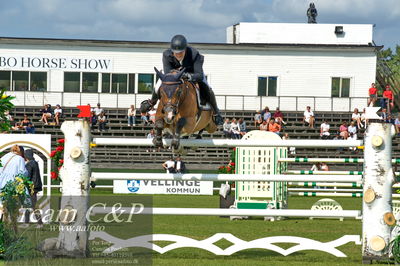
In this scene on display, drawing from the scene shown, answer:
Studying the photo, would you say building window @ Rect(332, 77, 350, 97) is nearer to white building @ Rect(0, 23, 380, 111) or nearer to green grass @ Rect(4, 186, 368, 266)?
white building @ Rect(0, 23, 380, 111)

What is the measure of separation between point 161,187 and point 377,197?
857 inches

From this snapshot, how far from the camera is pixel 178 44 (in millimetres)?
10836

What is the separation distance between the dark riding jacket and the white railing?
121ft

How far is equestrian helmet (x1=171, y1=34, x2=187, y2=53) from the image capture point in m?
10.8

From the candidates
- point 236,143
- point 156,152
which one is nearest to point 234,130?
point 156,152

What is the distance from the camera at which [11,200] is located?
396 inches

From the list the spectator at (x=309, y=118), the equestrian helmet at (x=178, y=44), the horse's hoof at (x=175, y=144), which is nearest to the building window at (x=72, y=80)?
the spectator at (x=309, y=118)

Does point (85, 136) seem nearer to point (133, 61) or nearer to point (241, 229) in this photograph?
point (241, 229)

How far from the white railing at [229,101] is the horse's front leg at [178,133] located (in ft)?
125

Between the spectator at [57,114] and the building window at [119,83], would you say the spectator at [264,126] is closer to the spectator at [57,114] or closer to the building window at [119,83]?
the spectator at [57,114]

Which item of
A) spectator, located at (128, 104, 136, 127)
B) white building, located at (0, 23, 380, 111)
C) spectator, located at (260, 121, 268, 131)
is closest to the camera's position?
spectator, located at (260, 121, 268, 131)

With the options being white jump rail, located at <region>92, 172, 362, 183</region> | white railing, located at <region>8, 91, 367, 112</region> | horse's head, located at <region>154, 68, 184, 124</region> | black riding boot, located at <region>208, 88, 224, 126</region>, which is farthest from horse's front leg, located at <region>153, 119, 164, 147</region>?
white railing, located at <region>8, 91, 367, 112</region>

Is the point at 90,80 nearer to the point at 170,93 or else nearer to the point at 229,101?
the point at 229,101

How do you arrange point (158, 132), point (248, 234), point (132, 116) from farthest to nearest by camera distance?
point (132, 116) → point (248, 234) → point (158, 132)
